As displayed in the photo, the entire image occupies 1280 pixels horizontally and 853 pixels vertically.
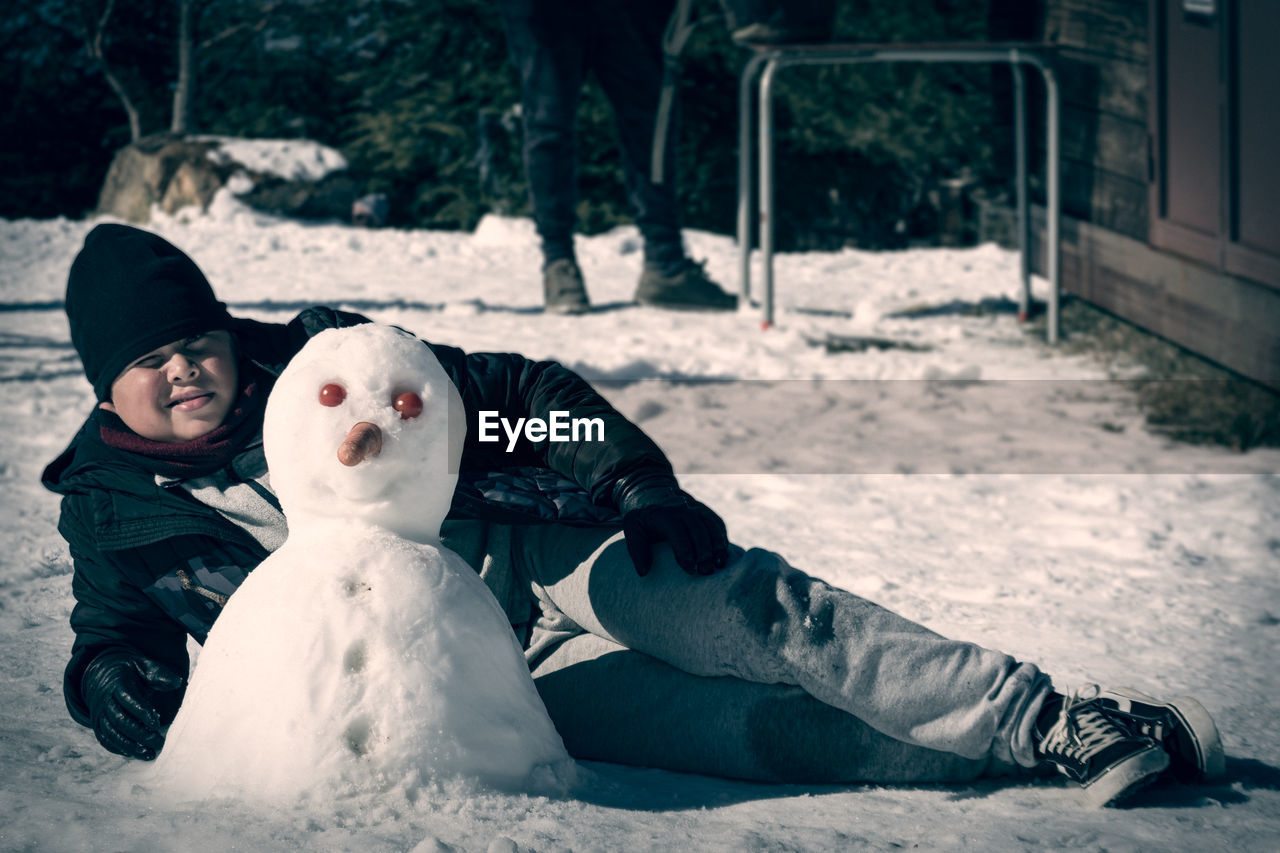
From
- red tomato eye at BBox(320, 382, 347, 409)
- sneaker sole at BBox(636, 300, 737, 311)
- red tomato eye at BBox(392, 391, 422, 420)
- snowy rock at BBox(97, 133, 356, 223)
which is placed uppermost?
snowy rock at BBox(97, 133, 356, 223)

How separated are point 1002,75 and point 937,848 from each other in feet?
20.5

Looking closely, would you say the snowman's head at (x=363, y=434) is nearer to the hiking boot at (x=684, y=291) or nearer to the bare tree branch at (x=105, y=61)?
the hiking boot at (x=684, y=291)

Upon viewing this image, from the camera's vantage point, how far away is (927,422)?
4281 millimetres

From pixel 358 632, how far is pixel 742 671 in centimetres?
54

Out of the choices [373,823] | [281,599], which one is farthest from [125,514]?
[373,823]

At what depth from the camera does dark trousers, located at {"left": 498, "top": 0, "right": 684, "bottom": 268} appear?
5.65m

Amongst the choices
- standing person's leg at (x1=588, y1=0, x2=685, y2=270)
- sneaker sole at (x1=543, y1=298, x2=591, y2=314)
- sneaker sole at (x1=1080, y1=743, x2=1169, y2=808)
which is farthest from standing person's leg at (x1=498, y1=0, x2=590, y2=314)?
sneaker sole at (x1=1080, y1=743, x2=1169, y2=808)

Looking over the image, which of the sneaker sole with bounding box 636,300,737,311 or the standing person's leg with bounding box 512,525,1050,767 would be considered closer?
the standing person's leg with bounding box 512,525,1050,767

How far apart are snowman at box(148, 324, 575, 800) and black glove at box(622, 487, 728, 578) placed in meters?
0.22

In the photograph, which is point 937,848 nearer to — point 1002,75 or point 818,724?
point 818,724

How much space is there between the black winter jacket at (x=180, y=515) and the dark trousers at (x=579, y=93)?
12.9ft

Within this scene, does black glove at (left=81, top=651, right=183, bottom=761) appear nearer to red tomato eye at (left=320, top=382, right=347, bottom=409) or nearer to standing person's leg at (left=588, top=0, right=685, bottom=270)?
red tomato eye at (left=320, top=382, right=347, bottom=409)

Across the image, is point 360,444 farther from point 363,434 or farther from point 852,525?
point 852,525

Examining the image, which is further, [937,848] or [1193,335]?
[1193,335]
